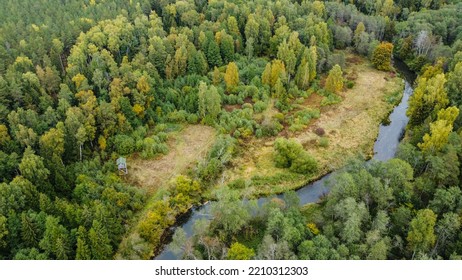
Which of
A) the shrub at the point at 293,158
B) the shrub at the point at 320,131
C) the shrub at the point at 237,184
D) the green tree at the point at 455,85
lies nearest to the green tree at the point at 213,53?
the shrub at the point at 320,131

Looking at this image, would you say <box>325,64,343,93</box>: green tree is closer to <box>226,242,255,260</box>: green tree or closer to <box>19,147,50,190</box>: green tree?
<box>226,242,255,260</box>: green tree

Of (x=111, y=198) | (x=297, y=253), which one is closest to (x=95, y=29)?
(x=111, y=198)

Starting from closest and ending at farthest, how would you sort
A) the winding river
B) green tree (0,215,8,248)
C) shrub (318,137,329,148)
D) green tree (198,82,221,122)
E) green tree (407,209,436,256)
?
green tree (407,209,436,256)
green tree (0,215,8,248)
the winding river
shrub (318,137,329,148)
green tree (198,82,221,122)

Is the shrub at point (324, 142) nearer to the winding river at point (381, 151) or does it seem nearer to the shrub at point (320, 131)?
the shrub at point (320, 131)

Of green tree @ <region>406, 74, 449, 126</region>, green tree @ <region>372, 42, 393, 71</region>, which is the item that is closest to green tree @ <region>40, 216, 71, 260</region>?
green tree @ <region>406, 74, 449, 126</region>

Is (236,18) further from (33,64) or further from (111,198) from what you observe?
(111,198)

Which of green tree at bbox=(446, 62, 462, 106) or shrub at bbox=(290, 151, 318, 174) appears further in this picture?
green tree at bbox=(446, 62, 462, 106)
